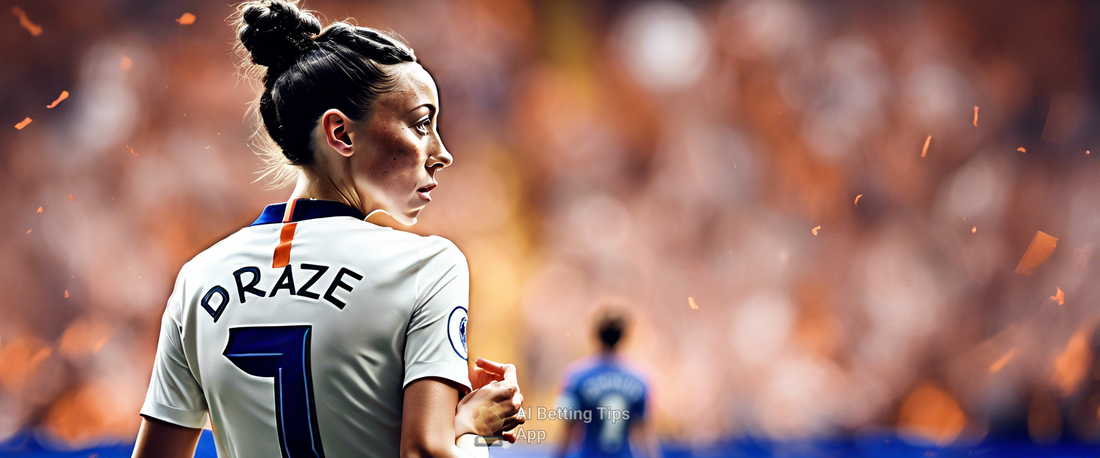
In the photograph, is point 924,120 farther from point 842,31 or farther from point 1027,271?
point 1027,271

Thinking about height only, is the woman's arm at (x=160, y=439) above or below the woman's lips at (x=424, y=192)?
below

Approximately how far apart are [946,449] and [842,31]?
3306mm

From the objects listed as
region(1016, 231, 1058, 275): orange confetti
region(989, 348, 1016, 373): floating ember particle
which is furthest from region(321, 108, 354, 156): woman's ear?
region(1016, 231, 1058, 275): orange confetti

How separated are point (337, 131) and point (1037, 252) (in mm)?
6128

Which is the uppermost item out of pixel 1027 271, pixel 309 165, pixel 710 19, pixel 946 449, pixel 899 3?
pixel 899 3

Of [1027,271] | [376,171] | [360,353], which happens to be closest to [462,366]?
[360,353]

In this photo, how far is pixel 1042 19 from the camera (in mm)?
5250

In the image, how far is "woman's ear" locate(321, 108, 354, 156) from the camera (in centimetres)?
73

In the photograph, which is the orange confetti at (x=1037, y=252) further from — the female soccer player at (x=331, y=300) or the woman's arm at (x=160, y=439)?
the woman's arm at (x=160, y=439)

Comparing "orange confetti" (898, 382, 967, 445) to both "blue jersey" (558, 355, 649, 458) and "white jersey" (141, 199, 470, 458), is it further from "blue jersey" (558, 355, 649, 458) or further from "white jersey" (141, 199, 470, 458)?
"white jersey" (141, 199, 470, 458)

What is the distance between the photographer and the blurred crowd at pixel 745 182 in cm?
483

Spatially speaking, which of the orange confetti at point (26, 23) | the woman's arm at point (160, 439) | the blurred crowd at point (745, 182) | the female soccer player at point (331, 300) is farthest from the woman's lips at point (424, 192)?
the orange confetti at point (26, 23)

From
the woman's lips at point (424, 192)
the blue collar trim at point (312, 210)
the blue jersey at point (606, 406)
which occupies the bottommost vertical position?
the blue collar trim at point (312, 210)

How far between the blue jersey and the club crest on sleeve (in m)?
2.07
